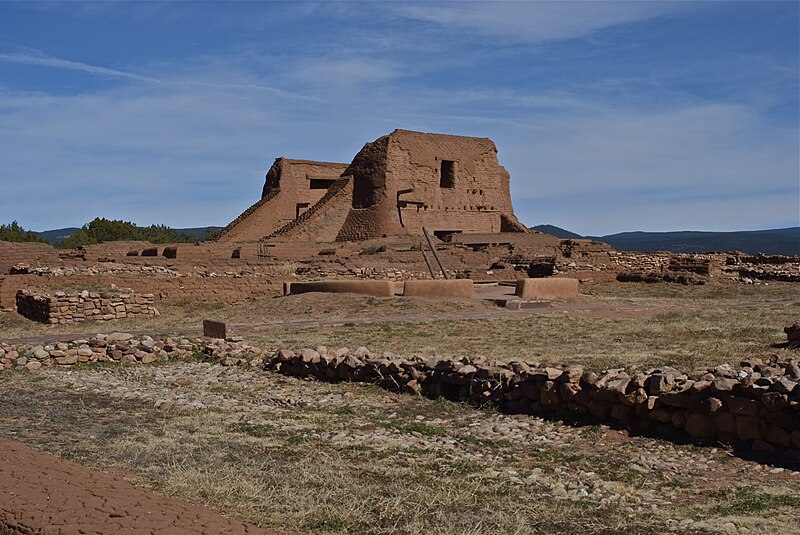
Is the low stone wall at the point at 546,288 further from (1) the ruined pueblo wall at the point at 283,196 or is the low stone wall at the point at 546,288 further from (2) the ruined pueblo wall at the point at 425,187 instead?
(1) the ruined pueblo wall at the point at 283,196

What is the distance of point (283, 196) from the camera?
4097cm

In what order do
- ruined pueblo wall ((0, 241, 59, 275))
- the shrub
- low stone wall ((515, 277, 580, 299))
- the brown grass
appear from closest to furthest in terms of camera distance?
1. the brown grass
2. low stone wall ((515, 277, 580, 299))
3. ruined pueblo wall ((0, 241, 59, 275))
4. the shrub

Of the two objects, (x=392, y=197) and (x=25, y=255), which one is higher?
(x=392, y=197)

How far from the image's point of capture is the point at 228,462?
21.9 feet

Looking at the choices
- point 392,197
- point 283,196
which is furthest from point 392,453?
point 283,196

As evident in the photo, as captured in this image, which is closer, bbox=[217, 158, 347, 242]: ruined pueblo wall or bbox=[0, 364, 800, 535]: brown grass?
bbox=[0, 364, 800, 535]: brown grass

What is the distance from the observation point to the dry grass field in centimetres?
534

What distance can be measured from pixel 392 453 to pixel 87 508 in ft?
8.31

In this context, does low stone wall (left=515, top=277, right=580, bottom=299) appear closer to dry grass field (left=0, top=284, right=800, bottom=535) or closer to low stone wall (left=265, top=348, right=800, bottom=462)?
dry grass field (left=0, top=284, right=800, bottom=535)

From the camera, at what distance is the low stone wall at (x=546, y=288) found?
21672mm

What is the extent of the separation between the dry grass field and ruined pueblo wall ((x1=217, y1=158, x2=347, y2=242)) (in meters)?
26.8

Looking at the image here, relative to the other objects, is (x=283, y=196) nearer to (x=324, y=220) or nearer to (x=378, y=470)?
(x=324, y=220)

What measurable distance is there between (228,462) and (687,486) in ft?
10.9

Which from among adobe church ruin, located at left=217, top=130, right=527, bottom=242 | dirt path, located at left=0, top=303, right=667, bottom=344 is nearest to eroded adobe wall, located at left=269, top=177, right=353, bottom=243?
adobe church ruin, located at left=217, top=130, right=527, bottom=242
